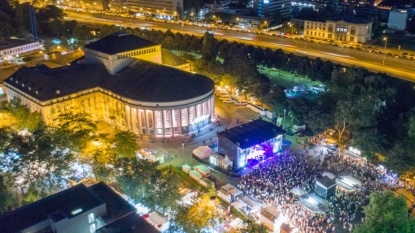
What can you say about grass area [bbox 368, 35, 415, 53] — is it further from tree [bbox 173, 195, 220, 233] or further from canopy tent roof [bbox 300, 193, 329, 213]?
tree [bbox 173, 195, 220, 233]

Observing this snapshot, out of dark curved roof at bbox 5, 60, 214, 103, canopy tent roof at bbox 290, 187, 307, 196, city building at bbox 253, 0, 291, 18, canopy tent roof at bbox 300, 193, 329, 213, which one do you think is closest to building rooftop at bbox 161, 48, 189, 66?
dark curved roof at bbox 5, 60, 214, 103

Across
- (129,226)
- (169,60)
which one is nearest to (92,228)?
(129,226)

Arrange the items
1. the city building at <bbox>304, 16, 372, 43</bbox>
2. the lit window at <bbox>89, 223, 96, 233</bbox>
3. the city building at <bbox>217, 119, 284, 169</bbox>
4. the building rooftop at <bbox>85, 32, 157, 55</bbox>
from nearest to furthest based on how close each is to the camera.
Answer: the lit window at <bbox>89, 223, 96, 233</bbox>, the city building at <bbox>217, 119, 284, 169</bbox>, the building rooftop at <bbox>85, 32, 157, 55</bbox>, the city building at <bbox>304, 16, 372, 43</bbox>

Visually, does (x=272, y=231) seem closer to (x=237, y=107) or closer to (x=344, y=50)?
(x=237, y=107)

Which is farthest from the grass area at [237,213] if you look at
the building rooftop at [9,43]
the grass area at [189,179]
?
the building rooftop at [9,43]

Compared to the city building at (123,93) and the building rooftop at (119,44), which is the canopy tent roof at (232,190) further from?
the building rooftop at (119,44)

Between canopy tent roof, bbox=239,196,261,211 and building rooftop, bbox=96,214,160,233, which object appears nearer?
building rooftop, bbox=96,214,160,233

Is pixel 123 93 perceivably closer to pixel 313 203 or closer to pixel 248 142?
pixel 248 142
